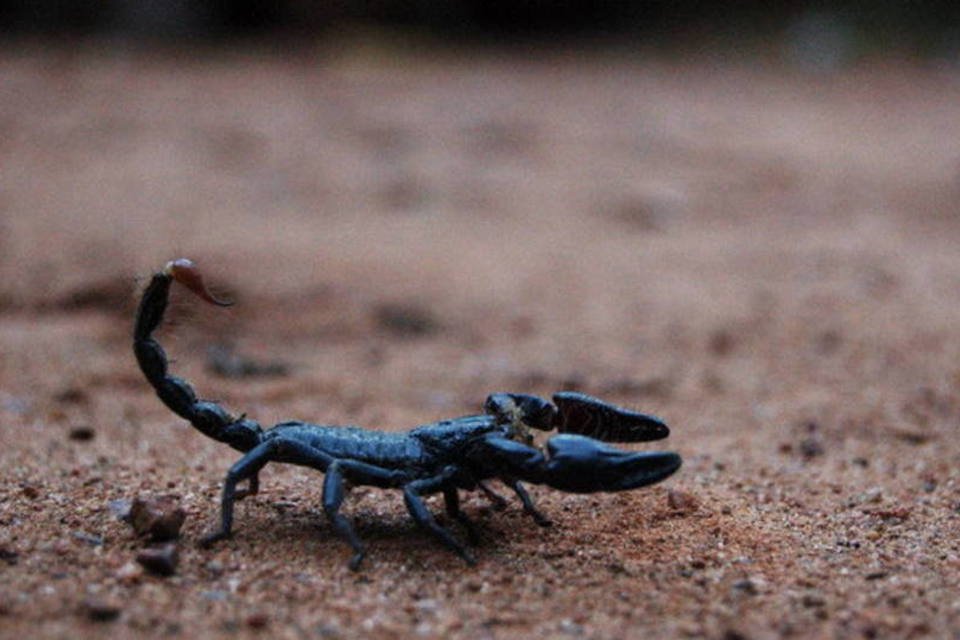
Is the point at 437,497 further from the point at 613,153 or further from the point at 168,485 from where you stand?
the point at 613,153

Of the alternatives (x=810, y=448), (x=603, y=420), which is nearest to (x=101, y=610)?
(x=603, y=420)

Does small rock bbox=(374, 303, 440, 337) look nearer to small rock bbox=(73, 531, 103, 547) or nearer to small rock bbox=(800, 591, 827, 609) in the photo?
small rock bbox=(73, 531, 103, 547)

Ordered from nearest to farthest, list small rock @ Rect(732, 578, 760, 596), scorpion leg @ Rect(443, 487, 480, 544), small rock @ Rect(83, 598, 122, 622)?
small rock @ Rect(83, 598, 122, 622) < small rock @ Rect(732, 578, 760, 596) < scorpion leg @ Rect(443, 487, 480, 544)

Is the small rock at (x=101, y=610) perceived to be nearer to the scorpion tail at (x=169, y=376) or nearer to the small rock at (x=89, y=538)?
the small rock at (x=89, y=538)

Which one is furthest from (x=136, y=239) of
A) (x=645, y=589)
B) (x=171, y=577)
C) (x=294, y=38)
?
(x=294, y=38)

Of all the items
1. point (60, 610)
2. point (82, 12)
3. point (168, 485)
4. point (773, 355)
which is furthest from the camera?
point (82, 12)

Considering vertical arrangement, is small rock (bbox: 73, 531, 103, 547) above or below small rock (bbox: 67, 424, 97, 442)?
above

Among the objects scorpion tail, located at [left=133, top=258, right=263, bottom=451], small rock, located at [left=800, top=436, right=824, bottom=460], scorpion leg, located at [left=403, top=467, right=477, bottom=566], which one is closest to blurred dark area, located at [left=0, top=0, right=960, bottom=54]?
small rock, located at [left=800, top=436, right=824, bottom=460]
